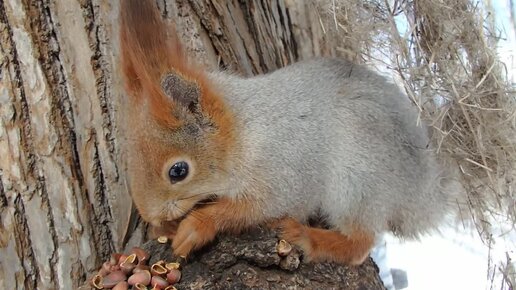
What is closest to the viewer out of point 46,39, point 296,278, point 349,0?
point 296,278

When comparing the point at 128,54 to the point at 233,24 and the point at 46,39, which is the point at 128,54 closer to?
the point at 46,39

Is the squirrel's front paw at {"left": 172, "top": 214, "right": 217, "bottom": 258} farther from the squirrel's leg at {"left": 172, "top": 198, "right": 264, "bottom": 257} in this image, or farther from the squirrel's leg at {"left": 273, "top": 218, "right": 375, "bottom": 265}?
the squirrel's leg at {"left": 273, "top": 218, "right": 375, "bottom": 265}

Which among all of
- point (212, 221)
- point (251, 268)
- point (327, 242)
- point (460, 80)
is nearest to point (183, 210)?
point (212, 221)

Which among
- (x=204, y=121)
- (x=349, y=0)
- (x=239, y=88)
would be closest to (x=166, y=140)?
(x=204, y=121)

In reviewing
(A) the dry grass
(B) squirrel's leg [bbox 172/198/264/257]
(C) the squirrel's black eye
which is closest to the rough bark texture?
(B) squirrel's leg [bbox 172/198/264/257]

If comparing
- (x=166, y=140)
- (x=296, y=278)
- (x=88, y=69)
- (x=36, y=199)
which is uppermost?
(x=88, y=69)

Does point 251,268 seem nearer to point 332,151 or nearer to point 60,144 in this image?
point 332,151
